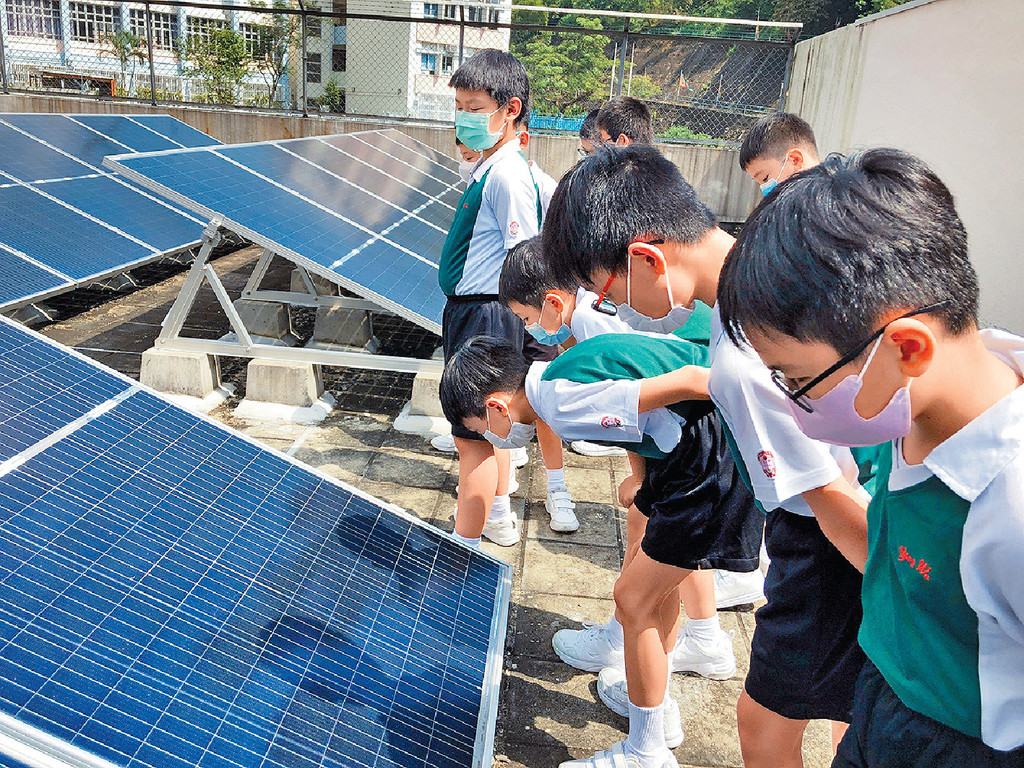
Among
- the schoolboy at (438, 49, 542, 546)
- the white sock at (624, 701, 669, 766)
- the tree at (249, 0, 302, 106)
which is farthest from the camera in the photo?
the tree at (249, 0, 302, 106)

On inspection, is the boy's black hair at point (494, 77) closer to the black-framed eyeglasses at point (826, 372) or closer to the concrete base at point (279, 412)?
the concrete base at point (279, 412)

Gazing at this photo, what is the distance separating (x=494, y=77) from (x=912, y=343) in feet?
10.5

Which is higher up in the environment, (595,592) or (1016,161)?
(1016,161)

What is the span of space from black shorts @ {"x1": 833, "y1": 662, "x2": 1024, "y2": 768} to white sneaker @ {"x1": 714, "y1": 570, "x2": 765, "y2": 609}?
2.05 metres

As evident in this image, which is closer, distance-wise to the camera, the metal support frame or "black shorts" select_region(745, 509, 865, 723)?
"black shorts" select_region(745, 509, 865, 723)

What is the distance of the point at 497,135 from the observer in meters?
4.07

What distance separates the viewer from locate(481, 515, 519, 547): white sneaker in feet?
13.6

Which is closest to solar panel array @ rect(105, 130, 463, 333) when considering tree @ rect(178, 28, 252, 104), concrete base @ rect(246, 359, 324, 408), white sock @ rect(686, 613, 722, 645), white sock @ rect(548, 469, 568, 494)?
concrete base @ rect(246, 359, 324, 408)

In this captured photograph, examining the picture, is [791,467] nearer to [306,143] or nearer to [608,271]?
[608,271]

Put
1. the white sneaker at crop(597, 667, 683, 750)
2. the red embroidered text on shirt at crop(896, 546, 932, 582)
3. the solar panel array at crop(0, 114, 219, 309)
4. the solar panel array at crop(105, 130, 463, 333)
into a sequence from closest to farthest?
the red embroidered text on shirt at crop(896, 546, 932, 582)
the white sneaker at crop(597, 667, 683, 750)
the solar panel array at crop(105, 130, 463, 333)
the solar panel array at crop(0, 114, 219, 309)

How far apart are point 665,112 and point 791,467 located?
13461 millimetres

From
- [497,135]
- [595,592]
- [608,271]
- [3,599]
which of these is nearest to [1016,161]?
[497,135]

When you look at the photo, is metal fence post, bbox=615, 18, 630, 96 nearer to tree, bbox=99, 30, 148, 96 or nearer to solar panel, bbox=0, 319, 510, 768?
solar panel, bbox=0, 319, 510, 768

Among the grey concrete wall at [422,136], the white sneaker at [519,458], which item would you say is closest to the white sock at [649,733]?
the white sneaker at [519,458]
